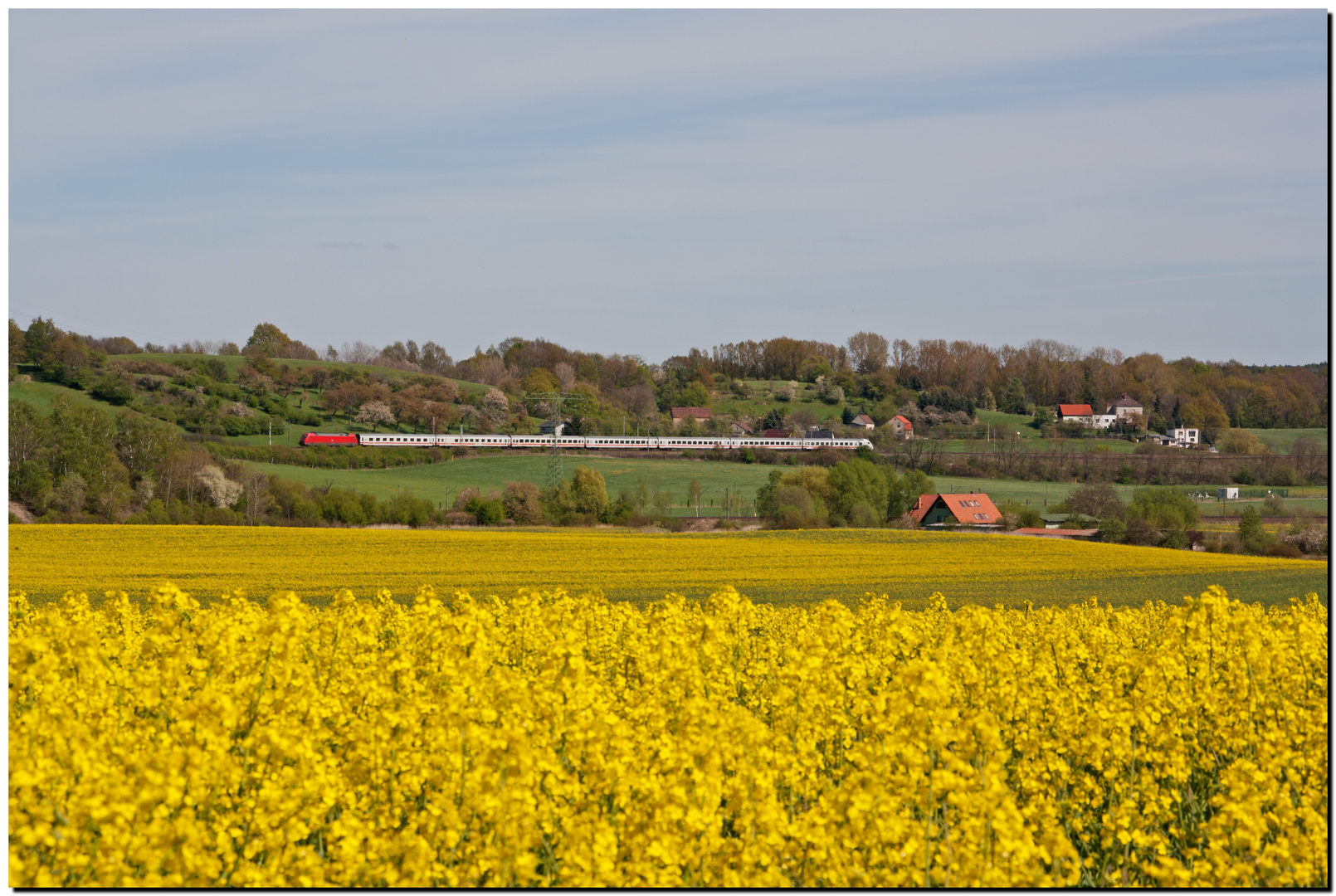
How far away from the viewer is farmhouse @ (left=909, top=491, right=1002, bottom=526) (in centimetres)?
5628

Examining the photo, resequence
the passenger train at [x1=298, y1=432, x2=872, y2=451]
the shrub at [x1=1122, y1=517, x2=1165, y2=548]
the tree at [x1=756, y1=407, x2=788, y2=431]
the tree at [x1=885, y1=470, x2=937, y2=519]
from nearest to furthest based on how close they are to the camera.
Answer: the shrub at [x1=1122, y1=517, x2=1165, y2=548], the tree at [x1=885, y1=470, x2=937, y2=519], the passenger train at [x1=298, y1=432, x2=872, y2=451], the tree at [x1=756, y1=407, x2=788, y2=431]

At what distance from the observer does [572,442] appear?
9038cm

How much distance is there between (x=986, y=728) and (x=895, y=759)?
0.55 meters

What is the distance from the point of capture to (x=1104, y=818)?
6.48m

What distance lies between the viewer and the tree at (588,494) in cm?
5144

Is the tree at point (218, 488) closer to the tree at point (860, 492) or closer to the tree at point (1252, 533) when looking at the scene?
the tree at point (860, 492)

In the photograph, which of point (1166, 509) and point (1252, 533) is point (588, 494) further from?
point (1252, 533)

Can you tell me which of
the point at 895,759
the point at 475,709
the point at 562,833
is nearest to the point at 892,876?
the point at 895,759

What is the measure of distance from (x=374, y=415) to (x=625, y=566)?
73395 millimetres

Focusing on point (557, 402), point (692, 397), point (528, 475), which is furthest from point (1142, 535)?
point (692, 397)

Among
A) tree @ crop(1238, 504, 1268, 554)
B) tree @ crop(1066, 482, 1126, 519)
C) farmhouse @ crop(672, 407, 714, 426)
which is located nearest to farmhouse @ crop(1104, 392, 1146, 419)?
tree @ crop(1066, 482, 1126, 519)

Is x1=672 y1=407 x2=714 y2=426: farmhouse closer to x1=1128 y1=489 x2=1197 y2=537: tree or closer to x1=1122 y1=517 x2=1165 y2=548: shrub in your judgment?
x1=1128 y1=489 x2=1197 y2=537: tree

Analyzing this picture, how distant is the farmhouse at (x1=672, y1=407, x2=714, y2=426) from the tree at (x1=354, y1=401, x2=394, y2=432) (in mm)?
28920

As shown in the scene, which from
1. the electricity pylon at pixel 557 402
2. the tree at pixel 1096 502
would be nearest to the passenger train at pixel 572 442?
the electricity pylon at pixel 557 402
